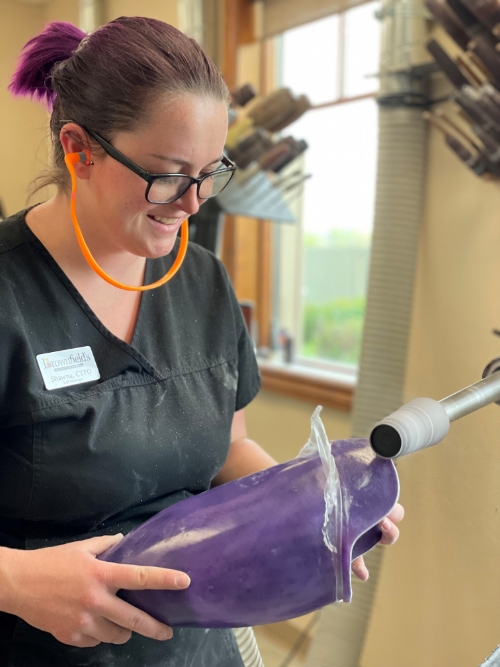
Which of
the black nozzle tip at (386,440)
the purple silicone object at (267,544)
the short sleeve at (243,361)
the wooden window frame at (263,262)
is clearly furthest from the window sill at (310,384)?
the black nozzle tip at (386,440)

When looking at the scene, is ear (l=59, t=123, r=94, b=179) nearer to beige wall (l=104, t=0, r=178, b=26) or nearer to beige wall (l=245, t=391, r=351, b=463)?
beige wall (l=245, t=391, r=351, b=463)

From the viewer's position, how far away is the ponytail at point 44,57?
0.85 metres

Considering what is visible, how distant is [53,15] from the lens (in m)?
3.00

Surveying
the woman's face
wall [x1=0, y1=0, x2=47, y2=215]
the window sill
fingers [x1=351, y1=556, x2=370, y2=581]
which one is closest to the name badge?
the woman's face

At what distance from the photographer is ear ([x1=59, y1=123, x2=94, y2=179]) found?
791 mm

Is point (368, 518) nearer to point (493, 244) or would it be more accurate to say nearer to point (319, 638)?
point (319, 638)

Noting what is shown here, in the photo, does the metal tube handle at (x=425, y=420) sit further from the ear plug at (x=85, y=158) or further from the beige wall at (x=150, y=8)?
the beige wall at (x=150, y=8)

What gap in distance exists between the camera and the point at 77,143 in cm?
80

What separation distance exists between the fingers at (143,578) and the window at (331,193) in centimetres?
160

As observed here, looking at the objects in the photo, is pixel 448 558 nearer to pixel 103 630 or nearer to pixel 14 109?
pixel 103 630

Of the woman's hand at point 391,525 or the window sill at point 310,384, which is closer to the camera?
the woman's hand at point 391,525

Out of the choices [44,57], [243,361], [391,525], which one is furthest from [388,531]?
[44,57]

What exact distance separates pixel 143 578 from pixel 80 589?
7cm

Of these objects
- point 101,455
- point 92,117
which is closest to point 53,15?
point 92,117
